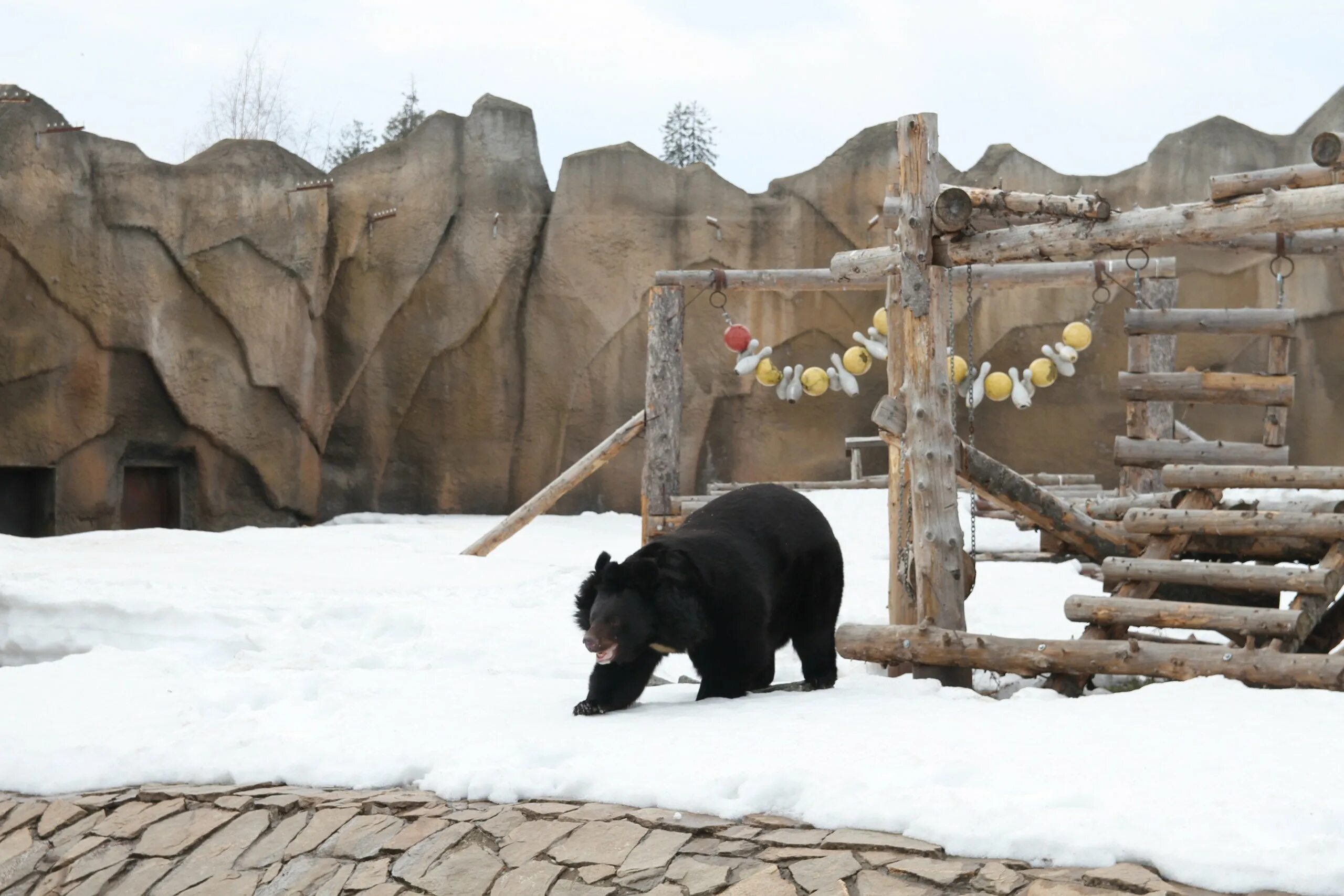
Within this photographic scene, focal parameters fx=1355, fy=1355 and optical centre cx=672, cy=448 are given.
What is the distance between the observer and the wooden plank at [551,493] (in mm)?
11469

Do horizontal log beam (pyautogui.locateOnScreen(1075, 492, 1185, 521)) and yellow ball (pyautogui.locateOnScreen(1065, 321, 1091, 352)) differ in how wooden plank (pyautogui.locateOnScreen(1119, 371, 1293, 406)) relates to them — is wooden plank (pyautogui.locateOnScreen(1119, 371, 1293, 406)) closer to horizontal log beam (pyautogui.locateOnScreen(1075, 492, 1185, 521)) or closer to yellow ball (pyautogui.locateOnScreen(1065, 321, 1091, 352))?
horizontal log beam (pyautogui.locateOnScreen(1075, 492, 1185, 521))

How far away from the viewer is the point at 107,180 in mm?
14711

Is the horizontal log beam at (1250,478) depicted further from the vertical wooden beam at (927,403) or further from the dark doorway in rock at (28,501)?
the dark doorway in rock at (28,501)

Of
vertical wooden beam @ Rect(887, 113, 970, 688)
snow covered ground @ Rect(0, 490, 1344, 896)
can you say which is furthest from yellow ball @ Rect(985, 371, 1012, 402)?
vertical wooden beam @ Rect(887, 113, 970, 688)

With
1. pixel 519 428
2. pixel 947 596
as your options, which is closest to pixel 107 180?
pixel 519 428

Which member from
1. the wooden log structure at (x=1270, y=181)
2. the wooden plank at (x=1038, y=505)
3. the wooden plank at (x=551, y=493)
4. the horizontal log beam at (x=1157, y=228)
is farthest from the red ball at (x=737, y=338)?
the wooden log structure at (x=1270, y=181)

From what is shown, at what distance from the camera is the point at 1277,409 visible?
10383mm

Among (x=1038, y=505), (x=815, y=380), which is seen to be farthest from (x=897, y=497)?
(x=815, y=380)

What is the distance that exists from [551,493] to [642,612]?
634 cm

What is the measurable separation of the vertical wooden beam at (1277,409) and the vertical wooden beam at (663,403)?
4579mm

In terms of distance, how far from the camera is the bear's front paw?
17.5ft

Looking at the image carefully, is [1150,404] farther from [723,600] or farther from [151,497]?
[151,497]

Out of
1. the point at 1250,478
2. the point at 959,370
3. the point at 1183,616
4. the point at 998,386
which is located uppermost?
the point at 959,370

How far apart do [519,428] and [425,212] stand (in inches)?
119
